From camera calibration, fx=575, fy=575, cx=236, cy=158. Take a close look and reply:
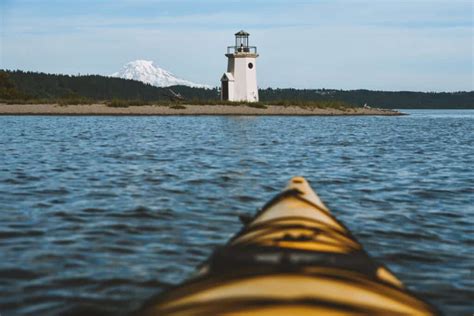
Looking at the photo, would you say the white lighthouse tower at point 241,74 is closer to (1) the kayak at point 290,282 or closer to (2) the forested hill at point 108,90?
(2) the forested hill at point 108,90

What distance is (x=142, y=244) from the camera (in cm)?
746

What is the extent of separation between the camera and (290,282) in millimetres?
3297

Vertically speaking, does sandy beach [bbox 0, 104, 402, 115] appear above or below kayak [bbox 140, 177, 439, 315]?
above

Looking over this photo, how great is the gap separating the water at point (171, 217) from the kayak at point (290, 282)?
150 cm

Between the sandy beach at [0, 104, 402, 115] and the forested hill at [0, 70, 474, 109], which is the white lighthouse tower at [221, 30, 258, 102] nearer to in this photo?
the sandy beach at [0, 104, 402, 115]

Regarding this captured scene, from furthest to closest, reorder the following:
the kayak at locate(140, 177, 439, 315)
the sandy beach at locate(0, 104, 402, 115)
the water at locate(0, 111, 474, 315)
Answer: the sandy beach at locate(0, 104, 402, 115)
the water at locate(0, 111, 474, 315)
the kayak at locate(140, 177, 439, 315)

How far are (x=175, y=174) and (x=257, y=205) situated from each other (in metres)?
4.64

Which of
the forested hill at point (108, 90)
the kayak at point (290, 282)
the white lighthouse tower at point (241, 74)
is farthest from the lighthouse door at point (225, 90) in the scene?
the kayak at point (290, 282)

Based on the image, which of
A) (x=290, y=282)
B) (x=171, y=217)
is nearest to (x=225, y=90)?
(x=171, y=217)

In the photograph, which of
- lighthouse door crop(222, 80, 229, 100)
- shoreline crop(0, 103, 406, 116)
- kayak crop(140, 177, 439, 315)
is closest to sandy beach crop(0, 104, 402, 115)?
shoreline crop(0, 103, 406, 116)

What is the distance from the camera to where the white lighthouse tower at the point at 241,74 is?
6331cm

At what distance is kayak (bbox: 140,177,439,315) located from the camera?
9.85ft

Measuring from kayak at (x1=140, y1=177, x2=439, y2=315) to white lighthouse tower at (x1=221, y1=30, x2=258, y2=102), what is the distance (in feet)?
195

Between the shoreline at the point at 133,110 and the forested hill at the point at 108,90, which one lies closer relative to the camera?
the shoreline at the point at 133,110
